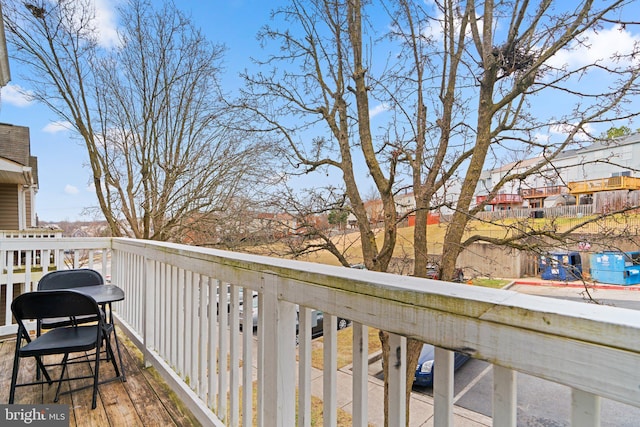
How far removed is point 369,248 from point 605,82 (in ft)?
13.1

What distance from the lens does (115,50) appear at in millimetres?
8164

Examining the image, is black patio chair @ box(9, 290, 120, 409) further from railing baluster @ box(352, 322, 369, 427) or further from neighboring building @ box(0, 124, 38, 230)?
neighboring building @ box(0, 124, 38, 230)

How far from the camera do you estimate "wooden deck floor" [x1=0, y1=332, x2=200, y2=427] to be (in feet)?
6.91

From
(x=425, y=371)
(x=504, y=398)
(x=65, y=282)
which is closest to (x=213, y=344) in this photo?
(x=504, y=398)

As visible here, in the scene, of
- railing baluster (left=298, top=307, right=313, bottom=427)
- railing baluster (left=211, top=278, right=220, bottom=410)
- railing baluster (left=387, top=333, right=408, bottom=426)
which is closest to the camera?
railing baluster (left=387, top=333, right=408, bottom=426)

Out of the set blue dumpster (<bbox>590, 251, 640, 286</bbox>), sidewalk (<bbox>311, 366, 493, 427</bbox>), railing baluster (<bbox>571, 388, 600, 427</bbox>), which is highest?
railing baluster (<bbox>571, 388, 600, 427</bbox>)

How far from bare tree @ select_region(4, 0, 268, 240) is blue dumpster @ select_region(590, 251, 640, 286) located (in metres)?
6.75

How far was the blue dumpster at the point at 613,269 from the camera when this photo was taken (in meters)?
4.50

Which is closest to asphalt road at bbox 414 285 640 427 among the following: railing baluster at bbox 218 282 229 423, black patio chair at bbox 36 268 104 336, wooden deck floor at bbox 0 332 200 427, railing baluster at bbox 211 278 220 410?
railing baluster at bbox 218 282 229 423

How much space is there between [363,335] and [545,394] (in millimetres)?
1354

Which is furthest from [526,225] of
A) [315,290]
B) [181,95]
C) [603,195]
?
[181,95]

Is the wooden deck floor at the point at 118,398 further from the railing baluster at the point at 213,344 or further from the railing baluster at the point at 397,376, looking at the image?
the railing baluster at the point at 397,376

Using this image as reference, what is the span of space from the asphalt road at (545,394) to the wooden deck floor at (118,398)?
1898 millimetres

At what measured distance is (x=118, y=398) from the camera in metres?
2.36
